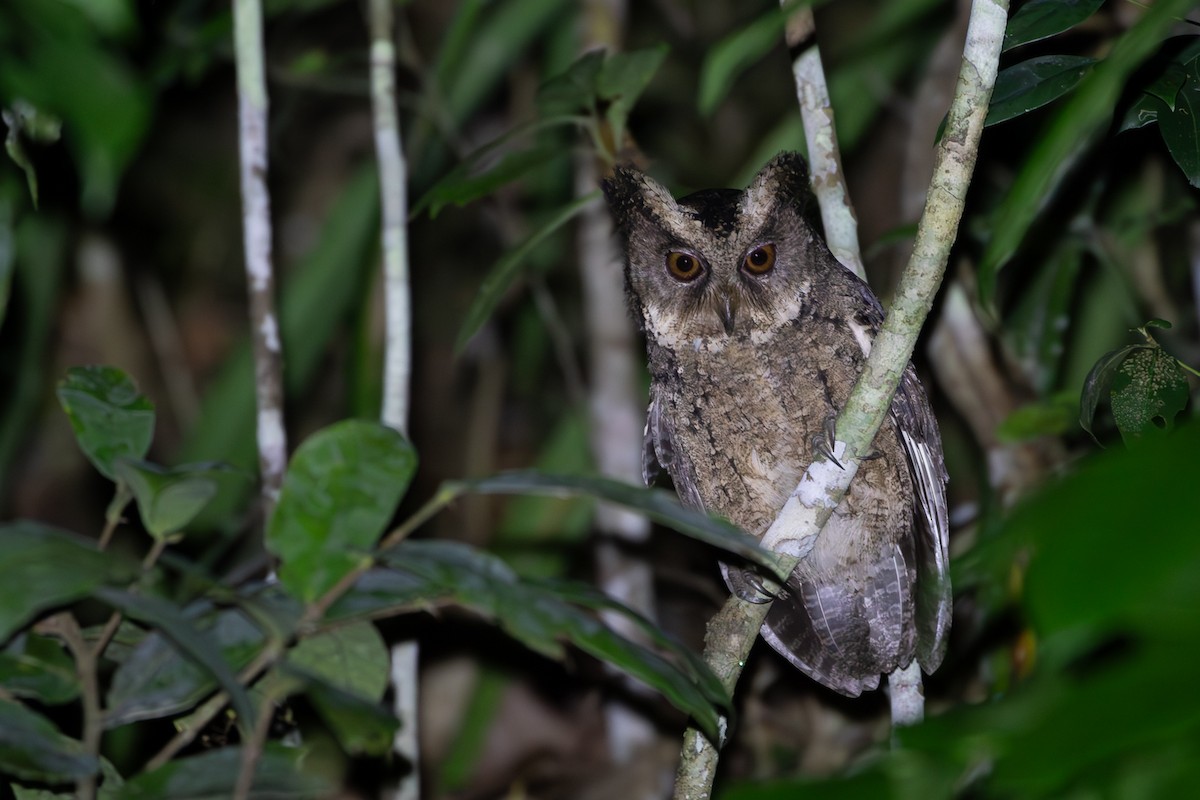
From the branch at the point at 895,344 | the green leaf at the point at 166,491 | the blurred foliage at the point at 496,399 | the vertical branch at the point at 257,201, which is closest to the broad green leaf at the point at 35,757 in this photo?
the blurred foliage at the point at 496,399

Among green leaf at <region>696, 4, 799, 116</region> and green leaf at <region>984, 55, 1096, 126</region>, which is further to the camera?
green leaf at <region>696, 4, 799, 116</region>

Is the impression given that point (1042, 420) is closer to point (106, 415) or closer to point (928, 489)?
point (928, 489)

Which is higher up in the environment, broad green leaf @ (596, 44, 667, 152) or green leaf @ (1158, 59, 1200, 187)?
broad green leaf @ (596, 44, 667, 152)

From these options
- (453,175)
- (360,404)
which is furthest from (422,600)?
(360,404)

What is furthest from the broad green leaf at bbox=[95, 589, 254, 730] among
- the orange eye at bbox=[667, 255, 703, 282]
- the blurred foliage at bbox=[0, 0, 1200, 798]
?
the orange eye at bbox=[667, 255, 703, 282]

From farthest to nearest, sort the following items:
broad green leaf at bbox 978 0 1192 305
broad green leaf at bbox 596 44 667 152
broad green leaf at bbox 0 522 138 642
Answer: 1. broad green leaf at bbox 596 44 667 152
2. broad green leaf at bbox 0 522 138 642
3. broad green leaf at bbox 978 0 1192 305

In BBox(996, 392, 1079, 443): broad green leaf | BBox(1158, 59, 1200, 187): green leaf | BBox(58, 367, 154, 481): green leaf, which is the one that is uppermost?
BBox(1158, 59, 1200, 187): green leaf

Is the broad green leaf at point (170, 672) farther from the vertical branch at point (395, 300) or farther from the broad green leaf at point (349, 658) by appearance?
the vertical branch at point (395, 300)

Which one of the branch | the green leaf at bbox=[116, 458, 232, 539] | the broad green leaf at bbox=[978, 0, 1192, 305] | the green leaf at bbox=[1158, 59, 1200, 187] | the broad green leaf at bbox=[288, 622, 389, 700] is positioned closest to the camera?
the broad green leaf at bbox=[978, 0, 1192, 305]

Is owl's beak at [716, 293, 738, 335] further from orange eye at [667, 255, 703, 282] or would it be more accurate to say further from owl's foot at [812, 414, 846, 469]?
owl's foot at [812, 414, 846, 469]
